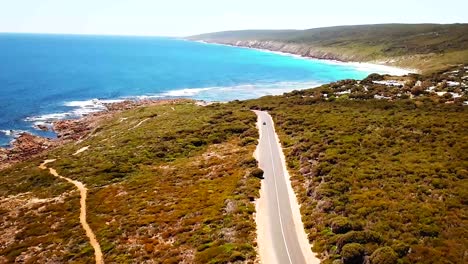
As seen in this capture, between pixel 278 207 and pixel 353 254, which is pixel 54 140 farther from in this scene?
pixel 353 254

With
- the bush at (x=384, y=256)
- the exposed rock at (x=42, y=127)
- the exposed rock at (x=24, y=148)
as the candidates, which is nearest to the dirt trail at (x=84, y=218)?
the exposed rock at (x=24, y=148)

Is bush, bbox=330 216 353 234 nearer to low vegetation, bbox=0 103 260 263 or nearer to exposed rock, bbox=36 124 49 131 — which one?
low vegetation, bbox=0 103 260 263

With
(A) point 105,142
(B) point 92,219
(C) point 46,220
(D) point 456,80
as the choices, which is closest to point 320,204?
(B) point 92,219

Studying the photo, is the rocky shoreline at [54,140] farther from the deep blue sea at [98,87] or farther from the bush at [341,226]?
the bush at [341,226]

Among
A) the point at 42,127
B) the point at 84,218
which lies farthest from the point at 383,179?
the point at 42,127

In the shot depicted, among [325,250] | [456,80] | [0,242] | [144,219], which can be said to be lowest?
[0,242]

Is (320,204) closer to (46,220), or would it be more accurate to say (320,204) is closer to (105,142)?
(46,220)
